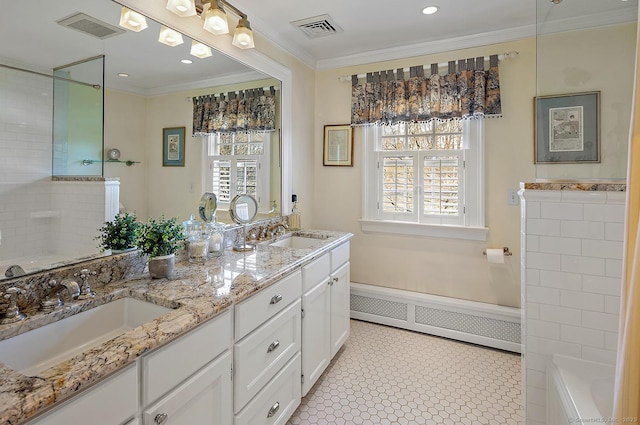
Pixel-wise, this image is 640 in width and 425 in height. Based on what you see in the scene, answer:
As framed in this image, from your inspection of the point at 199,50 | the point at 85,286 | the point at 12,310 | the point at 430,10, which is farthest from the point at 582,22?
the point at 12,310

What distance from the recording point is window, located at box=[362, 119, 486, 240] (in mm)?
2770

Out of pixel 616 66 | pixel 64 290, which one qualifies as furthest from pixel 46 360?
pixel 616 66

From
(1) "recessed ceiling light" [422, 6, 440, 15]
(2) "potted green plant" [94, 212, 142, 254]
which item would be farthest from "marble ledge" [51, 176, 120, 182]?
(1) "recessed ceiling light" [422, 6, 440, 15]

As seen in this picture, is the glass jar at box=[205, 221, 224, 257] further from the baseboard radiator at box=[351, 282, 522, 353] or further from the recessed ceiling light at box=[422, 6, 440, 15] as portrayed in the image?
the recessed ceiling light at box=[422, 6, 440, 15]

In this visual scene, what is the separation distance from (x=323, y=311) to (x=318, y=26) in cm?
209

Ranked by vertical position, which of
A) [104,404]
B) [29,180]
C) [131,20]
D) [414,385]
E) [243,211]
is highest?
[131,20]

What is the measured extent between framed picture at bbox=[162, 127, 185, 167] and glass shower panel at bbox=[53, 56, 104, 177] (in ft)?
1.16

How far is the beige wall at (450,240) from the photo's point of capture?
261cm

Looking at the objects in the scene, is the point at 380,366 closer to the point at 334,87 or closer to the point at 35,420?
the point at 35,420

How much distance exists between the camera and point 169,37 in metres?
1.79

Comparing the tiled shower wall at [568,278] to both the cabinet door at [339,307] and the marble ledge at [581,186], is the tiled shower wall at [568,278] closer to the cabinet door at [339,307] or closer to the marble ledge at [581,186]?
the marble ledge at [581,186]

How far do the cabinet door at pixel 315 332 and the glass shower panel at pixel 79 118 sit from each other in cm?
128

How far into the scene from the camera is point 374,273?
127 inches

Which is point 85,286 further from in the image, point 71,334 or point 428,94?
point 428,94
